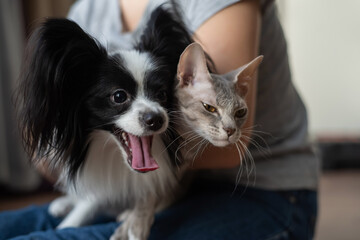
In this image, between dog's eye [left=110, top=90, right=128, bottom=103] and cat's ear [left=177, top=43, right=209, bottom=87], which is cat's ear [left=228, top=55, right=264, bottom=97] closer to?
cat's ear [left=177, top=43, right=209, bottom=87]

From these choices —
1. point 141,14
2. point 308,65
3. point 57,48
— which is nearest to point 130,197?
point 57,48

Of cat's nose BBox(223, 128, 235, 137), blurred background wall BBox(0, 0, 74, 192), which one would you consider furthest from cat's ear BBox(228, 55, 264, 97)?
blurred background wall BBox(0, 0, 74, 192)

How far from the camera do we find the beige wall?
377 centimetres

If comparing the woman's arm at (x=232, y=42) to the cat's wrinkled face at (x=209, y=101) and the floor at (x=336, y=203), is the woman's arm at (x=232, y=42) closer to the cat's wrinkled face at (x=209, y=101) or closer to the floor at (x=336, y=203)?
the cat's wrinkled face at (x=209, y=101)

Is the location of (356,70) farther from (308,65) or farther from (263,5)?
(263,5)

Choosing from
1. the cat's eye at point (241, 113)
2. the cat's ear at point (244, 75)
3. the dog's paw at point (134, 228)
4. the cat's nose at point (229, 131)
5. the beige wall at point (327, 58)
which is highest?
the cat's ear at point (244, 75)

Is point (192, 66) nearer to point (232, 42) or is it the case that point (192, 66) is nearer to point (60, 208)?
point (232, 42)

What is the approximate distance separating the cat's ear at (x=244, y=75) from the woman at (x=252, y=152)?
2.6 inches

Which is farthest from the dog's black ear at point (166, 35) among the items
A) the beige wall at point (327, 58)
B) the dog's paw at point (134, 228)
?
the beige wall at point (327, 58)

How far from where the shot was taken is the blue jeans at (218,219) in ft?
3.73

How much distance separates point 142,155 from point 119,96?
0.52 feet

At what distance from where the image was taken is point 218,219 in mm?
1176

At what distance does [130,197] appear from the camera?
3.91 feet

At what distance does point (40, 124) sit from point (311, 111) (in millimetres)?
3526
